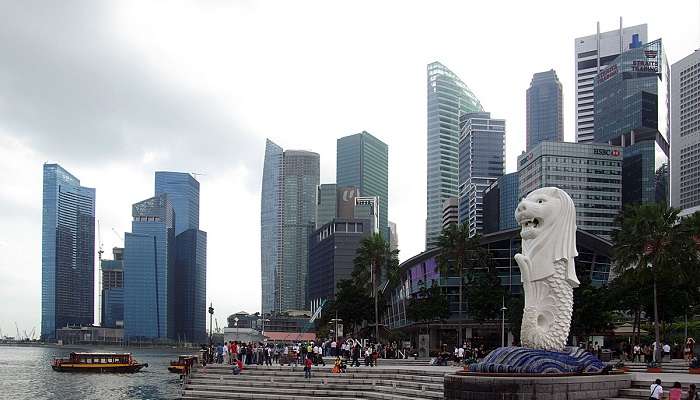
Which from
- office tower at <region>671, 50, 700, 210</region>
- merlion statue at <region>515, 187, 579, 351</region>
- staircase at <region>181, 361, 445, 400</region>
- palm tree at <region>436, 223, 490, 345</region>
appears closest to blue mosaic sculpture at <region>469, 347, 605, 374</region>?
merlion statue at <region>515, 187, 579, 351</region>

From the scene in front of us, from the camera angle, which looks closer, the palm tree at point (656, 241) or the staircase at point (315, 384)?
the staircase at point (315, 384)

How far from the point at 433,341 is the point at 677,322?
23.8 metres

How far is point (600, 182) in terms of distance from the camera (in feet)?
541

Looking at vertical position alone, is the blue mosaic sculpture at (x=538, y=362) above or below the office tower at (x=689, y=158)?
below

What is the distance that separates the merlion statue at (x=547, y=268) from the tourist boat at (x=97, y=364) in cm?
6101

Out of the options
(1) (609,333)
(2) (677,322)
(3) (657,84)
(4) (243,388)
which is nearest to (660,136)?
(3) (657,84)

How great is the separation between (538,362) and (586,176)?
5783 inches

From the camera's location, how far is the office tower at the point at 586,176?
531 feet

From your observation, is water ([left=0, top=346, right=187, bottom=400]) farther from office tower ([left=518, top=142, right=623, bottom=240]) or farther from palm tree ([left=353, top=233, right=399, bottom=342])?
office tower ([left=518, top=142, right=623, bottom=240])

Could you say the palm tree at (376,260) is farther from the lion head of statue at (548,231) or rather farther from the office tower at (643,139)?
the office tower at (643,139)

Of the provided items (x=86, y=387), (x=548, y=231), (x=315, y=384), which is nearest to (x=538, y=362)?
(x=548, y=231)

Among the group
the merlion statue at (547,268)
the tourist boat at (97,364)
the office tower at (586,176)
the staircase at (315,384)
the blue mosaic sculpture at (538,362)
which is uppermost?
the office tower at (586,176)

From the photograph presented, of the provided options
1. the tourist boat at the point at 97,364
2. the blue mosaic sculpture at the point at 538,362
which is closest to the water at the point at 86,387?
the tourist boat at the point at 97,364

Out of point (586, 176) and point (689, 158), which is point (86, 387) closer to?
point (586, 176)
